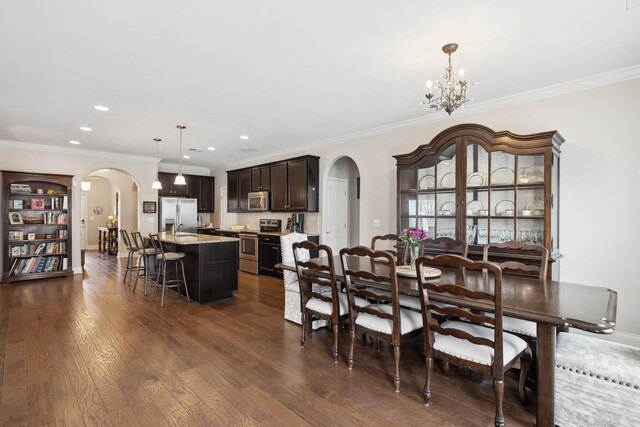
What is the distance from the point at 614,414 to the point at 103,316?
15.6ft

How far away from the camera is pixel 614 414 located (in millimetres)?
1732

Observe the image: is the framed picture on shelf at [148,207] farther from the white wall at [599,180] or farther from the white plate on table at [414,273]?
the white wall at [599,180]

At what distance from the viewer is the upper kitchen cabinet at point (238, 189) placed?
25.1ft

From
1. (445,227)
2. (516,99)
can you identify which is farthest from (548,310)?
(516,99)

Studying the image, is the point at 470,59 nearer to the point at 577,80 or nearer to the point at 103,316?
the point at 577,80

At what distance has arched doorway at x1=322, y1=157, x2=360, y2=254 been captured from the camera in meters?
6.25

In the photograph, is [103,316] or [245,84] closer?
[245,84]

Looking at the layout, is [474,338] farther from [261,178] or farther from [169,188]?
[169,188]

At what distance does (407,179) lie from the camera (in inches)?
167

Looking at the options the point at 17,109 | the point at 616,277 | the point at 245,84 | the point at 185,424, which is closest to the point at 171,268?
the point at 17,109

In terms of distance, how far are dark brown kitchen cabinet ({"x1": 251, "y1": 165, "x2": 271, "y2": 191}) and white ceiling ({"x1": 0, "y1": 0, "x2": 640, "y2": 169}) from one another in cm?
260

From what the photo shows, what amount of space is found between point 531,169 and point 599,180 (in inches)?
25.6

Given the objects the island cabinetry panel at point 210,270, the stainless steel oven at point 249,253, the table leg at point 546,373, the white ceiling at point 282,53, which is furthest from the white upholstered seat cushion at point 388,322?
the stainless steel oven at point 249,253

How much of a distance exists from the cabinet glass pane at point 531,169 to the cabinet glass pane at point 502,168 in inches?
2.8
